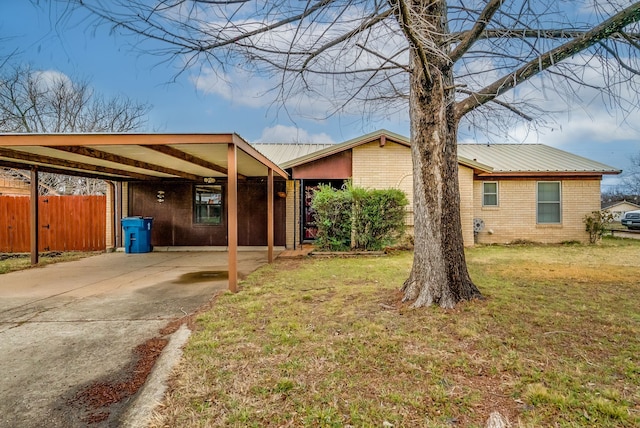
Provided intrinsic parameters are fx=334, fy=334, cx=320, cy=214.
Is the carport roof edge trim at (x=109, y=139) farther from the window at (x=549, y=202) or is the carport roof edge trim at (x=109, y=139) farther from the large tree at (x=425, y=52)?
the window at (x=549, y=202)

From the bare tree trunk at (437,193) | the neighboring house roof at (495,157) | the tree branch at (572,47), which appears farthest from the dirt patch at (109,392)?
the neighboring house roof at (495,157)

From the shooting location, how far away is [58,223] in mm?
11547

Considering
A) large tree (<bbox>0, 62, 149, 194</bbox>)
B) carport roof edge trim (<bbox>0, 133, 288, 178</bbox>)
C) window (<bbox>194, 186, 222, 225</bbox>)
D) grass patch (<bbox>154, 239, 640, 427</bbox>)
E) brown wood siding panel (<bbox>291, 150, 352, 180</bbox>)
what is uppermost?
large tree (<bbox>0, 62, 149, 194</bbox>)

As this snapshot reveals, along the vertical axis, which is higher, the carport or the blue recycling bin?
the carport

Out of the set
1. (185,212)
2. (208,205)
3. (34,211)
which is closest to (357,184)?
(208,205)

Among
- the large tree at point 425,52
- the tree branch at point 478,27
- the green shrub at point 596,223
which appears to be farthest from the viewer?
the green shrub at point 596,223

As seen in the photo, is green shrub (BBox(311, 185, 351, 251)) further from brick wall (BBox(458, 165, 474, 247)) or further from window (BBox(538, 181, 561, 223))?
window (BBox(538, 181, 561, 223))

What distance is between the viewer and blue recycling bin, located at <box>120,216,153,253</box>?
10.9m

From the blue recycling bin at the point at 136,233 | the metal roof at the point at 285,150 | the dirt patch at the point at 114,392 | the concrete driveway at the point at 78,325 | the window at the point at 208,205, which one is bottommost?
the dirt patch at the point at 114,392

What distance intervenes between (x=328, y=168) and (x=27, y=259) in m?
9.35

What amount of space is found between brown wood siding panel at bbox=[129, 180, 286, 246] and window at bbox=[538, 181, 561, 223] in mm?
9396

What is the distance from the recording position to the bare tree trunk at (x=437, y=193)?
4.24m

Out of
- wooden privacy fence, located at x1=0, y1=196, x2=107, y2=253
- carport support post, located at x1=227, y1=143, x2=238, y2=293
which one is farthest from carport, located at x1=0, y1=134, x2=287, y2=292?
wooden privacy fence, located at x1=0, y1=196, x2=107, y2=253

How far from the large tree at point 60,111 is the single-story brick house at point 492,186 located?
13.9 metres
